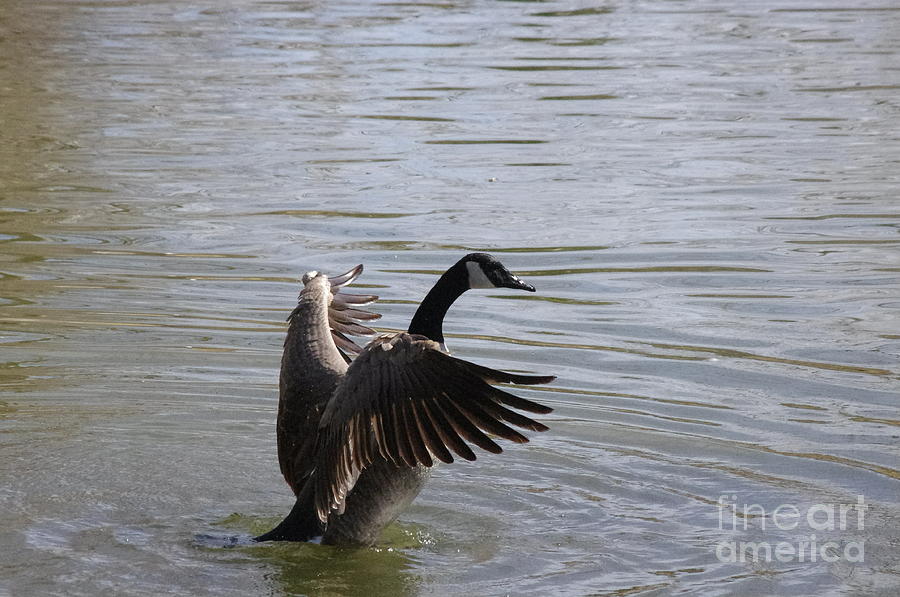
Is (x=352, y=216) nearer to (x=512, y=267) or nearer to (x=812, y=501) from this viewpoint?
(x=512, y=267)

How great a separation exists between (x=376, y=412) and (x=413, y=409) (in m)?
0.17

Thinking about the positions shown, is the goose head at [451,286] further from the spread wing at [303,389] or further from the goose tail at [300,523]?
the goose tail at [300,523]

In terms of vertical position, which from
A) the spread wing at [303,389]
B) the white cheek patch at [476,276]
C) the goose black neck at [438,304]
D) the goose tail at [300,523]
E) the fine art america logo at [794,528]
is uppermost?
the white cheek patch at [476,276]

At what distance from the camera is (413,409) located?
5.52 metres

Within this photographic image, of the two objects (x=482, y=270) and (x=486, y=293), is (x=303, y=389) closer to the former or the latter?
(x=482, y=270)

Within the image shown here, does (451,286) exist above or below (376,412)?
above

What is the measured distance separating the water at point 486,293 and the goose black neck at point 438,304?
90 centimetres

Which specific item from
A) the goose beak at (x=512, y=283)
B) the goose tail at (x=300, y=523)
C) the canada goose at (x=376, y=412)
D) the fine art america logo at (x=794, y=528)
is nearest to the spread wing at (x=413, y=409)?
the canada goose at (x=376, y=412)

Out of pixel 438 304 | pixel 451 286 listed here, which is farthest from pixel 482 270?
pixel 438 304

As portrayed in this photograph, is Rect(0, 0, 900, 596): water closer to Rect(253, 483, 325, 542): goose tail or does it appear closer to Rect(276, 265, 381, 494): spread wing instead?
Rect(253, 483, 325, 542): goose tail

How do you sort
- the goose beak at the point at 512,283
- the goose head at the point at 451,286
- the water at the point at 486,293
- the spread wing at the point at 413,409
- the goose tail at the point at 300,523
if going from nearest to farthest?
the spread wing at the point at 413,409
the water at the point at 486,293
the goose tail at the point at 300,523
the goose head at the point at 451,286
the goose beak at the point at 512,283

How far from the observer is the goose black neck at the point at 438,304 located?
623 cm

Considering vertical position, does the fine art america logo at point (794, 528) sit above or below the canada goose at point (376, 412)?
below

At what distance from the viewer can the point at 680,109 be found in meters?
15.3
